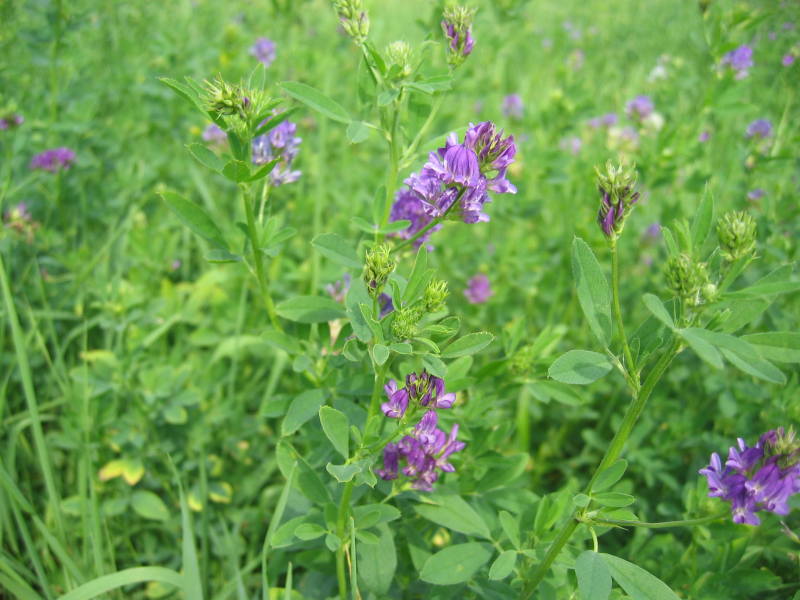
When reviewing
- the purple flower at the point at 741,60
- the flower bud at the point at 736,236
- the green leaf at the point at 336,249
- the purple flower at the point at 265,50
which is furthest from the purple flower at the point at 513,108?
the flower bud at the point at 736,236

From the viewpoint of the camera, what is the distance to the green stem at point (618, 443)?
1.25 m

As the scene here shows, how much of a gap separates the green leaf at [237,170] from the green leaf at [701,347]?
0.99 meters

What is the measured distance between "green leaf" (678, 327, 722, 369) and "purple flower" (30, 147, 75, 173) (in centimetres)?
271

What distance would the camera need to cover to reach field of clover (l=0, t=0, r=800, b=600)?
4.44 ft

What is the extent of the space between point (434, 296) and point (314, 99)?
671 millimetres

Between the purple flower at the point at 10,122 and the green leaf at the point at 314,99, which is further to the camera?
the purple flower at the point at 10,122

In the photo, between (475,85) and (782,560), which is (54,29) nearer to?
(475,85)

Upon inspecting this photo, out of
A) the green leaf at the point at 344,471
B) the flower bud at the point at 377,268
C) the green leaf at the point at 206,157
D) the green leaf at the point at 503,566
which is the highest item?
the green leaf at the point at 206,157

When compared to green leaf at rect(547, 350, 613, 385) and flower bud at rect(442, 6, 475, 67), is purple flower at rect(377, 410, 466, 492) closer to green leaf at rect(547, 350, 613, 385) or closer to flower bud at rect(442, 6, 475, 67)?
green leaf at rect(547, 350, 613, 385)

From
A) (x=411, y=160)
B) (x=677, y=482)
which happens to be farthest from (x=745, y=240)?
(x=677, y=482)

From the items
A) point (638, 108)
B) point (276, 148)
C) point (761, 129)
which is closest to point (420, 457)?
point (276, 148)

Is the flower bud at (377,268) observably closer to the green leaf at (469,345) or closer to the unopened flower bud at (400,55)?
the green leaf at (469,345)

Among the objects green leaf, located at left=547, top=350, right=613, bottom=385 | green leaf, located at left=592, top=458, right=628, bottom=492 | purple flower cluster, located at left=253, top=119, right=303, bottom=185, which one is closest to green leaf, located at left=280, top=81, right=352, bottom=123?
purple flower cluster, located at left=253, top=119, right=303, bottom=185

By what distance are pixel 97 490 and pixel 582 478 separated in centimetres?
197
